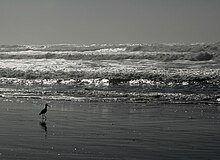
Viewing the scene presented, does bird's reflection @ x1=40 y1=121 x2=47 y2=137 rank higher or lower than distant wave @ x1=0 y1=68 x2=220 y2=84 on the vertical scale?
lower

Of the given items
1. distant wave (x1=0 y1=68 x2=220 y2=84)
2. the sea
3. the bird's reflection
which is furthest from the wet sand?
distant wave (x1=0 y1=68 x2=220 y2=84)

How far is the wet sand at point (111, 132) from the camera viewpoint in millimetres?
10984

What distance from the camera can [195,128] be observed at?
1447 cm

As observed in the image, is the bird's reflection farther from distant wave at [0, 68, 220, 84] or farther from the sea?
distant wave at [0, 68, 220, 84]

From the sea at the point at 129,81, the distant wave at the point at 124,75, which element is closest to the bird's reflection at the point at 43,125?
the sea at the point at 129,81

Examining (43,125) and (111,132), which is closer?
(111,132)

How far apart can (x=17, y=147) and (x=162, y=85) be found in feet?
71.9

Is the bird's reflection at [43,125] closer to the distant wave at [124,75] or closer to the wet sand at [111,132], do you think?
the wet sand at [111,132]

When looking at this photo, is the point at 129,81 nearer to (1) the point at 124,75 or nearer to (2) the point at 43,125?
(1) the point at 124,75

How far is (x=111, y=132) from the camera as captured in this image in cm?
1377

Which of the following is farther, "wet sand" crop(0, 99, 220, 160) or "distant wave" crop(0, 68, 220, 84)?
"distant wave" crop(0, 68, 220, 84)

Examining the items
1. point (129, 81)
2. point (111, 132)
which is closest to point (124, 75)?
point (129, 81)

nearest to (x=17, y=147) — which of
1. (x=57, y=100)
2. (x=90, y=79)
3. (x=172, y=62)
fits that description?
(x=57, y=100)

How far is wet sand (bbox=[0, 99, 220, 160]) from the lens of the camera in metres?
11.0
